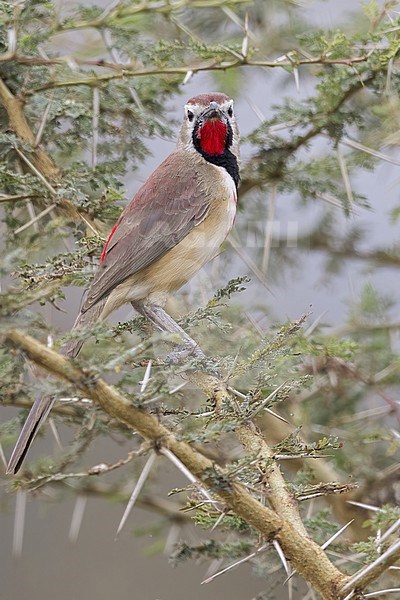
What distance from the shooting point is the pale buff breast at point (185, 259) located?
7.68 feet

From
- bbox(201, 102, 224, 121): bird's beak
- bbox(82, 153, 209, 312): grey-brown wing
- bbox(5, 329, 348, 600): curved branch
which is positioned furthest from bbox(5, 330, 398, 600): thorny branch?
bbox(201, 102, 224, 121): bird's beak

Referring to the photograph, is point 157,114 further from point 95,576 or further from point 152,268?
point 95,576

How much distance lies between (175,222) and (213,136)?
0.34 metres

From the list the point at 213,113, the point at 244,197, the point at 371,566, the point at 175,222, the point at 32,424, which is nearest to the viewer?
the point at 371,566

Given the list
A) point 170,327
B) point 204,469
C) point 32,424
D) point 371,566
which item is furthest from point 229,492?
point 170,327

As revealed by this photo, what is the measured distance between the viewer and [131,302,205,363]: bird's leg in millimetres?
2047

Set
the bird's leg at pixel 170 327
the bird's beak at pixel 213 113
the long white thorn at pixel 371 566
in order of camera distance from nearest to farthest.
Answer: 1. the long white thorn at pixel 371 566
2. the bird's leg at pixel 170 327
3. the bird's beak at pixel 213 113

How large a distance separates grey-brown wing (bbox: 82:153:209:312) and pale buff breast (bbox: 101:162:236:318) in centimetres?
3

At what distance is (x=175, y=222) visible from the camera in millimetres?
2344

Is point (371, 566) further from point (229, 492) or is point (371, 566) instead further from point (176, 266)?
point (176, 266)

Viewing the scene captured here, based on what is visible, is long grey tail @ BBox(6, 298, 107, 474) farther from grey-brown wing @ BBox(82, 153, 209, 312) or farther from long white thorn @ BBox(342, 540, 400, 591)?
long white thorn @ BBox(342, 540, 400, 591)

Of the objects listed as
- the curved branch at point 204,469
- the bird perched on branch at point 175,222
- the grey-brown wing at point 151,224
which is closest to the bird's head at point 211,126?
the bird perched on branch at point 175,222

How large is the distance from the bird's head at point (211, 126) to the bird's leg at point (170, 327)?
19.0 inches

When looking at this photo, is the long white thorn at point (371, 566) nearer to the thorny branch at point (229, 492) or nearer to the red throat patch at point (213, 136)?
the thorny branch at point (229, 492)
